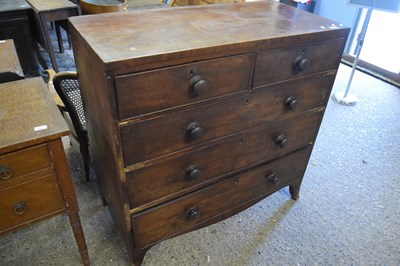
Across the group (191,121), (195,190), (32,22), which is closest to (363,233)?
(195,190)

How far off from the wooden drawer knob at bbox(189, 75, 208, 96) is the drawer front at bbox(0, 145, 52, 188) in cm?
46

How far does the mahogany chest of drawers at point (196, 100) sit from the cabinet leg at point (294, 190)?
27 centimetres

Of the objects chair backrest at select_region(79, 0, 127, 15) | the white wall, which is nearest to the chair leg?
chair backrest at select_region(79, 0, 127, 15)

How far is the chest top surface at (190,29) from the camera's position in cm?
82

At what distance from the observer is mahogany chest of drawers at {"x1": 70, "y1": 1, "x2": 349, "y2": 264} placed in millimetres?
831

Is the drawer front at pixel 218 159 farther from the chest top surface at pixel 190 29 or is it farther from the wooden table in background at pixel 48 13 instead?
the wooden table in background at pixel 48 13

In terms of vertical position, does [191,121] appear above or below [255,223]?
above

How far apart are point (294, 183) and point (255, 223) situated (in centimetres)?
29

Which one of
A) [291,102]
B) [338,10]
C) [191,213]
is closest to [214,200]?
[191,213]

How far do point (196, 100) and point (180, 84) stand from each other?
86 mm

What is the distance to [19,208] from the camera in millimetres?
918

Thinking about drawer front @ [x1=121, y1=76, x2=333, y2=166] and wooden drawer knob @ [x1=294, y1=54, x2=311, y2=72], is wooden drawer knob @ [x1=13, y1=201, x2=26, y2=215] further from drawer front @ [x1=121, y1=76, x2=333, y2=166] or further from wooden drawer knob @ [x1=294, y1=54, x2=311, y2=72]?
wooden drawer knob @ [x1=294, y1=54, x2=311, y2=72]

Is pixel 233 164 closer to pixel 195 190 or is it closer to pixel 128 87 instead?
pixel 195 190

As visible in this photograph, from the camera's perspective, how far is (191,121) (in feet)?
3.16
